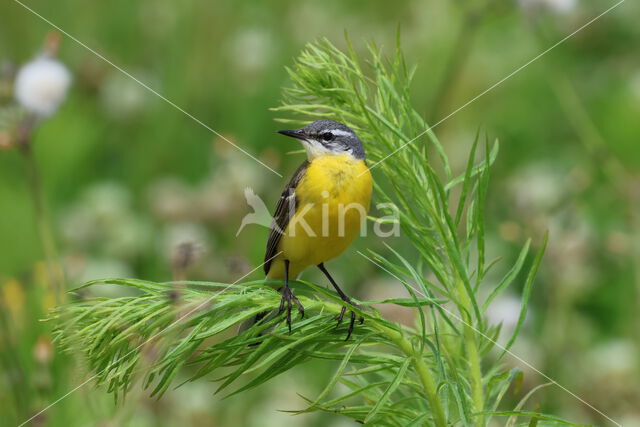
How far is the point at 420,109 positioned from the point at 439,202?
1.67 meters

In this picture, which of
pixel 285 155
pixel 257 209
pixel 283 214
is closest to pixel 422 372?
pixel 257 209

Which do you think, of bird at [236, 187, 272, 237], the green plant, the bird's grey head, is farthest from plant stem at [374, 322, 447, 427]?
the bird's grey head

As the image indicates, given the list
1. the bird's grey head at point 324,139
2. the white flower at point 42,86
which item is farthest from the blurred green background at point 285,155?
the bird's grey head at point 324,139

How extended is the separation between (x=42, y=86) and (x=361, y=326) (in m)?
0.82

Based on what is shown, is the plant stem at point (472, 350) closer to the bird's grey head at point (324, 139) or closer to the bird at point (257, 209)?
the bird at point (257, 209)

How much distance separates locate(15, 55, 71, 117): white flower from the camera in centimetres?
115

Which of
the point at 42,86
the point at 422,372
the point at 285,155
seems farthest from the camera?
the point at 285,155

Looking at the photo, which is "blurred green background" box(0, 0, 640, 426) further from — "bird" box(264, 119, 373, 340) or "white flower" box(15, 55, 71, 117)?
"bird" box(264, 119, 373, 340)

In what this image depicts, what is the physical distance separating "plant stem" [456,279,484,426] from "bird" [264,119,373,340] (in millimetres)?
286

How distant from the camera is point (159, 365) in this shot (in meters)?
0.49

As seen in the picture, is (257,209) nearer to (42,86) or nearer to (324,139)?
(324,139)

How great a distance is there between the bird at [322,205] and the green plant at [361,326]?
234mm

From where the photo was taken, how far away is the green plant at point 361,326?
0.51m

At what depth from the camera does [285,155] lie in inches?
89.3
